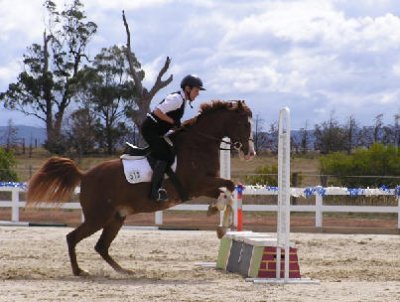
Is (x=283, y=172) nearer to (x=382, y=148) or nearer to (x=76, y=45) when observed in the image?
(x=382, y=148)

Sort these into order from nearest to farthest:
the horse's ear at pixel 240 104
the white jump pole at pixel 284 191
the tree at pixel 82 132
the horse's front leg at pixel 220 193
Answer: the white jump pole at pixel 284 191
the horse's front leg at pixel 220 193
the horse's ear at pixel 240 104
the tree at pixel 82 132

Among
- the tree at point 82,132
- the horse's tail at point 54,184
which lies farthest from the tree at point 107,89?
the horse's tail at point 54,184

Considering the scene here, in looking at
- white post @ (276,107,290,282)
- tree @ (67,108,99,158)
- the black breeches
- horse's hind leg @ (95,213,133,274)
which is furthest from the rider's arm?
tree @ (67,108,99,158)

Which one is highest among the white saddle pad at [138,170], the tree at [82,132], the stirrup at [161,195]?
the tree at [82,132]

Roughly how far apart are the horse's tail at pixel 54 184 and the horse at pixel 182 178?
0.61 ft

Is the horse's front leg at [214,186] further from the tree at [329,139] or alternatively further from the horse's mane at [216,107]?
the tree at [329,139]

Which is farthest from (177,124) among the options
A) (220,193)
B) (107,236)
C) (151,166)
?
(107,236)

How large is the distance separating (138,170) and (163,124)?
0.66m

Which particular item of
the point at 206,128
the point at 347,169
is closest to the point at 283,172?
the point at 206,128

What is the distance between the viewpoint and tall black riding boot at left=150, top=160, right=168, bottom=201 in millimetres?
10500

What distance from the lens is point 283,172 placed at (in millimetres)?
9836

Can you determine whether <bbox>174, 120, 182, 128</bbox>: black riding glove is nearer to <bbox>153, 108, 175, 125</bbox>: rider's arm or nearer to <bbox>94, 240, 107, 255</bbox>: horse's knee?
<bbox>153, 108, 175, 125</bbox>: rider's arm

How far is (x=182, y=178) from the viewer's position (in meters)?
10.6

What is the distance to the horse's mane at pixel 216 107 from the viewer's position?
10.8m
